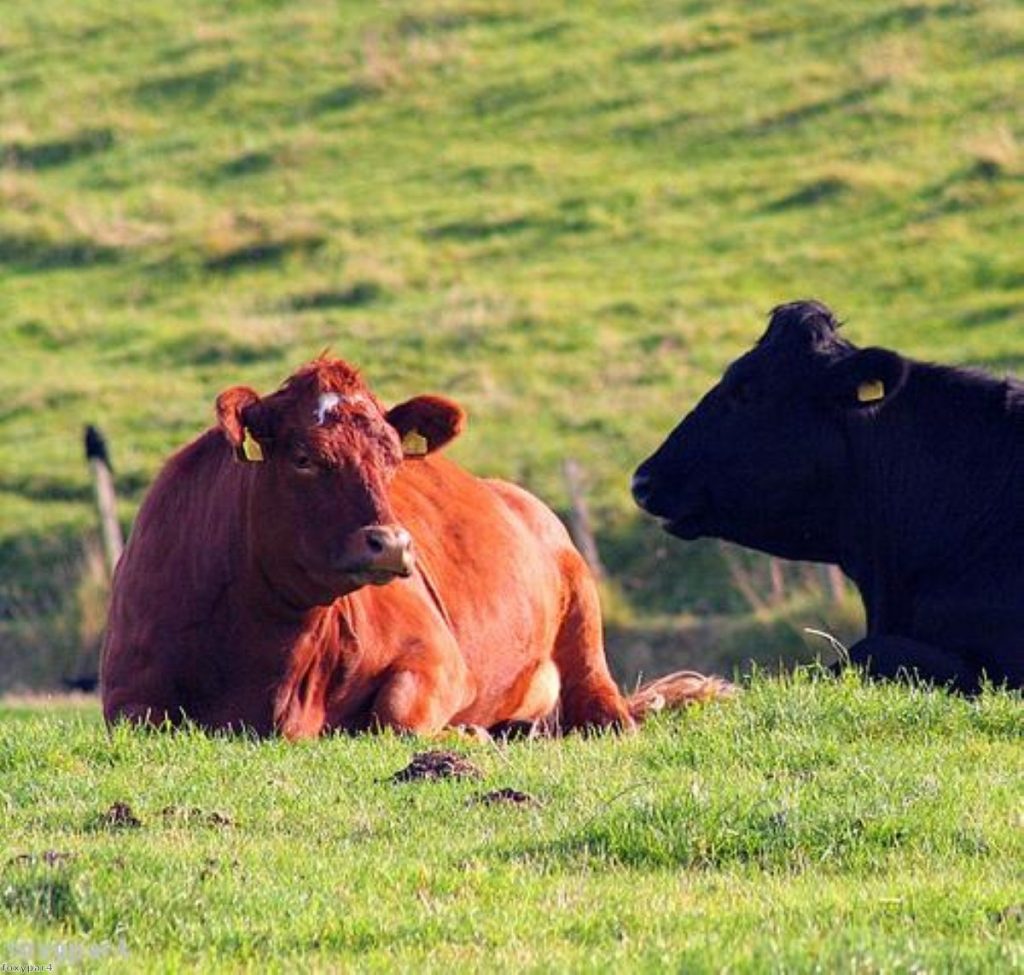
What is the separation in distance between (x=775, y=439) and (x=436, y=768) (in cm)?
406

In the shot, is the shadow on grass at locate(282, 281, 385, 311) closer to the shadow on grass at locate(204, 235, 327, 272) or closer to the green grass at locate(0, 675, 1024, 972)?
the shadow on grass at locate(204, 235, 327, 272)

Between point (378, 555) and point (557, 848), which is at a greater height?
point (378, 555)

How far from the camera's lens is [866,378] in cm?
1347

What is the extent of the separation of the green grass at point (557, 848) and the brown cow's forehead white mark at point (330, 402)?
1.29m

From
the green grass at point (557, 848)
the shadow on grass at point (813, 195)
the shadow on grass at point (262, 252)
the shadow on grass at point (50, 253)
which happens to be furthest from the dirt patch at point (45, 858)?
the shadow on grass at point (50, 253)

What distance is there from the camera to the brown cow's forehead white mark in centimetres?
1162

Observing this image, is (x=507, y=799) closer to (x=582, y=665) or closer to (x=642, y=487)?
(x=642, y=487)

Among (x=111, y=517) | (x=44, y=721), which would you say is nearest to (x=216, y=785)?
(x=44, y=721)

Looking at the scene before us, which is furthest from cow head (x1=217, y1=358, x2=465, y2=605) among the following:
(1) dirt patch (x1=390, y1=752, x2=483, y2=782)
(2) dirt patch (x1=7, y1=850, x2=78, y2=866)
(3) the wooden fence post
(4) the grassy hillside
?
(3) the wooden fence post

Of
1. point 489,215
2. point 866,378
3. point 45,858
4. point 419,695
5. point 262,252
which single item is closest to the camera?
point 45,858

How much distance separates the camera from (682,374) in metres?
30.6

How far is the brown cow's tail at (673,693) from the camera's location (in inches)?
534

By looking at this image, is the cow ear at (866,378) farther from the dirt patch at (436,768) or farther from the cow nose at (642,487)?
the dirt patch at (436,768)

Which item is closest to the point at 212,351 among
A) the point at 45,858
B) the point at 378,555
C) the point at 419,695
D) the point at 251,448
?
the point at 419,695
